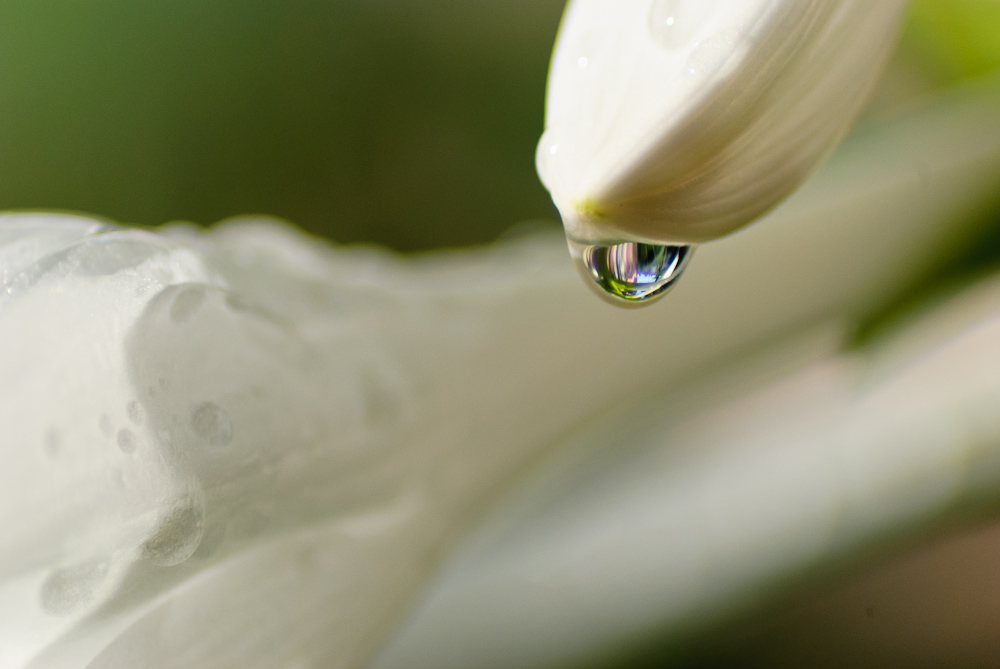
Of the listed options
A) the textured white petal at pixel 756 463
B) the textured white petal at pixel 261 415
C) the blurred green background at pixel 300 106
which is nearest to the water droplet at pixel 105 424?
the textured white petal at pixel 261 415

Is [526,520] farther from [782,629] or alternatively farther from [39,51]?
[39,51]

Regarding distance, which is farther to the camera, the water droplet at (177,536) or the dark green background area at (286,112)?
the dark green background area at (286,112)

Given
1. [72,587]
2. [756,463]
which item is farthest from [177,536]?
[756,463]

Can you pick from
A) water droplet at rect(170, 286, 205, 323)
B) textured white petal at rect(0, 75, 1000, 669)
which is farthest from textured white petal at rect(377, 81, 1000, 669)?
water droplet at rect(170, 286, 205, 323)

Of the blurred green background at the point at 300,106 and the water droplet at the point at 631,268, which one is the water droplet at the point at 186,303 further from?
the blurred green background at the point at 300,106

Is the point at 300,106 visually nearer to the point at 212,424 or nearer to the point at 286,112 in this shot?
the point at 286,112

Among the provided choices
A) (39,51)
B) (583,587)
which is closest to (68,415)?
(583,587)
